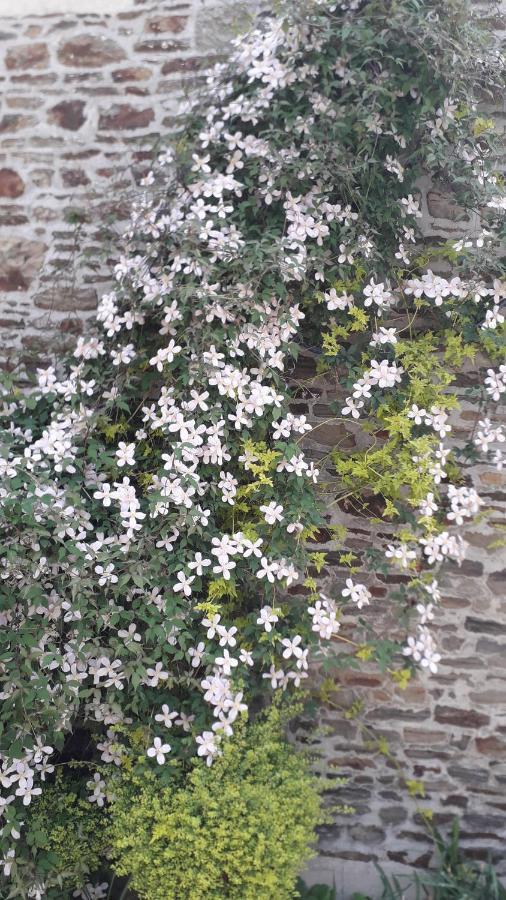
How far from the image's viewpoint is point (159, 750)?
2.70 m

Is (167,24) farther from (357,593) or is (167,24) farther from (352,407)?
(357,593)

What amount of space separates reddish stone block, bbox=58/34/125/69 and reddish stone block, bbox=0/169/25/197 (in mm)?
547

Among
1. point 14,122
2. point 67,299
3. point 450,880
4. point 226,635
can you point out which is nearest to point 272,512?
point 226,635

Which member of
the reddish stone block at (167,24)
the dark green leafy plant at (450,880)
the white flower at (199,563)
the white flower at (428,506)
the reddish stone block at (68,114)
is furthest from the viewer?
the reddish stone block at (68,114)

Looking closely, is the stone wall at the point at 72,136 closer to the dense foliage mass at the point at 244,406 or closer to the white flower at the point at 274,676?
the dense foliage mass at the point at 244,406

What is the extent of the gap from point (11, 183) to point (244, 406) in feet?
5.44

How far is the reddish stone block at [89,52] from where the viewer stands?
3.40 meters

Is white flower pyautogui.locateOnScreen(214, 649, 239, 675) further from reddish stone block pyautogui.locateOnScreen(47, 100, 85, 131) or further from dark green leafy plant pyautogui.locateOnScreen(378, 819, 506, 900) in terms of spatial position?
reddish stone block pyautogui.locateOnScreen(47, 100, 85, 131)

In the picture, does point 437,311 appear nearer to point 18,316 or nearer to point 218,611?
point 218,611

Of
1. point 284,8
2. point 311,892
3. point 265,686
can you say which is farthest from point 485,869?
point 284,8

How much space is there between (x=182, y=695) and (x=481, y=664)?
1.28 m

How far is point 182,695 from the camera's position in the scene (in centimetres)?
296

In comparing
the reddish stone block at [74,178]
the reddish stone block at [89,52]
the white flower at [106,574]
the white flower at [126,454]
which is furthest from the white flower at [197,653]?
the reddish stone block at [89,52]

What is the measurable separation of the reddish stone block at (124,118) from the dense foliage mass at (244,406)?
0.30 m
